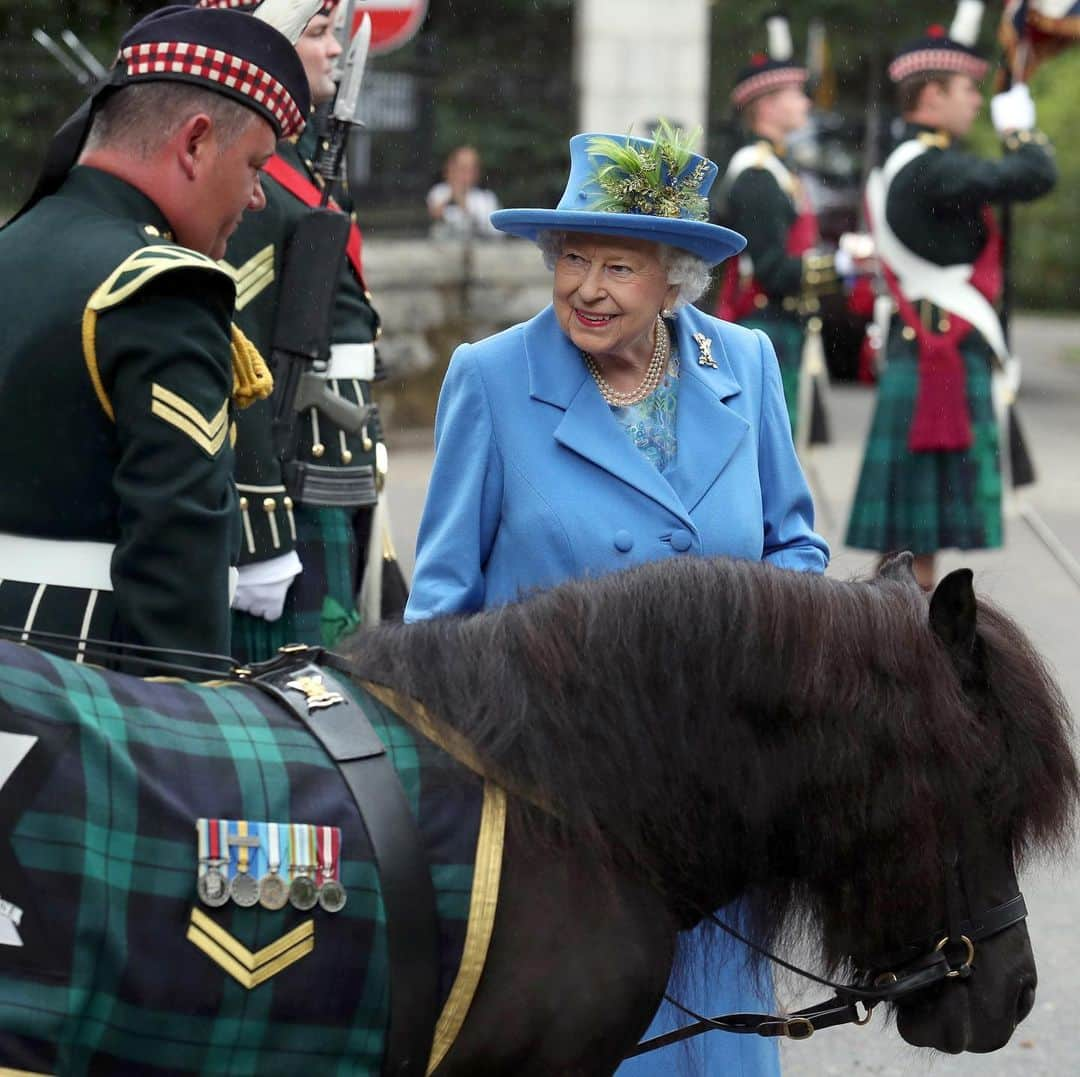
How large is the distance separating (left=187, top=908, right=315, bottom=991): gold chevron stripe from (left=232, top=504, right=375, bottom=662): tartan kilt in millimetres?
2089

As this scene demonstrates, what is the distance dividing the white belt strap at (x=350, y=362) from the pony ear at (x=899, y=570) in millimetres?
2199

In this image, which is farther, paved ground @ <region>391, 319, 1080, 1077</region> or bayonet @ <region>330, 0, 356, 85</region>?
bayonet @ <region>330, 0, 356, 85</region>

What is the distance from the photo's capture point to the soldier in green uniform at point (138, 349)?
2777 millimetres

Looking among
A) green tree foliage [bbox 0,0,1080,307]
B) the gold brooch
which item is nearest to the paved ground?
the gold brooch

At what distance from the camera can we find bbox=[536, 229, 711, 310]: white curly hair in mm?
3121

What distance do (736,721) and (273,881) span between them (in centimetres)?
62

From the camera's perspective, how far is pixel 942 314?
7902mm

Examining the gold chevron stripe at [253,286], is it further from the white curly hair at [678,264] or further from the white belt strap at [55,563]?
the white belt strap at [55,563]

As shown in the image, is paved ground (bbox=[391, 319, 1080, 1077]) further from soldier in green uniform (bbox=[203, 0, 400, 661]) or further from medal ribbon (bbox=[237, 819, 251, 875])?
soldier in green uniform (bbox=[203, 0, 400, 661])

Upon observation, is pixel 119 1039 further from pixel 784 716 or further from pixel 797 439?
pixel 797 439

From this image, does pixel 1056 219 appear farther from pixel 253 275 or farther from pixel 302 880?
pixel 302 880

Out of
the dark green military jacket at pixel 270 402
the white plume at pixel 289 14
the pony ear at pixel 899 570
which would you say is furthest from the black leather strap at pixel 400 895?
the dark green military jacket at pixel 270 402

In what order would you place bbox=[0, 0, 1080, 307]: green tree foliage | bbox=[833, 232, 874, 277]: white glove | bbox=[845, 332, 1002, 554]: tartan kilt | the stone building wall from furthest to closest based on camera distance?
1. bbox=[833, 232, 874, 277]: white glove
2. bbox=[0, 0, 1080, 307]: green tree foliage
3. the stone building wall
4. bbox=[845, 332, 1002, 554]: tartan kilt

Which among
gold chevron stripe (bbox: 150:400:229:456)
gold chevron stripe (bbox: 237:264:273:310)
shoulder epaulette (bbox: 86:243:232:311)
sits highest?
shoulder epaulette (bbox: 86:243:232:311)
